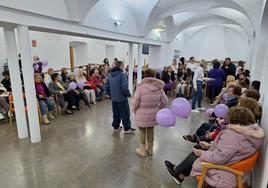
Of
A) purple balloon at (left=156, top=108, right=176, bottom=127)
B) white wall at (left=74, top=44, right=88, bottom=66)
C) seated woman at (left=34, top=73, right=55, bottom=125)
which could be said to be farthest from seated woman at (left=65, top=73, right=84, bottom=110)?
white wall at (left=74, top=44, right=88, bottom=66)

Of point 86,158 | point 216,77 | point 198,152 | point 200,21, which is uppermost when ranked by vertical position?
point 200,21

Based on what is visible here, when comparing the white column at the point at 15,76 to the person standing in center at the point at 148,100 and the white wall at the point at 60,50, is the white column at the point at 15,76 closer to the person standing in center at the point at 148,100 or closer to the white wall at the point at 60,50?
the person standing in center at the point at 148,100

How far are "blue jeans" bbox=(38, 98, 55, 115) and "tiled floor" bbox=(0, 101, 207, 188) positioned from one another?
41cm

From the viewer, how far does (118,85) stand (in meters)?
3.54

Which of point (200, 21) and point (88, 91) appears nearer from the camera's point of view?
point (88, 91)

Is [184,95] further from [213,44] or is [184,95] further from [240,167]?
[213,44]

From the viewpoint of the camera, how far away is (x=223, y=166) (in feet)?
5.38

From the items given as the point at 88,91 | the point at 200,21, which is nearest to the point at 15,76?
the point at 88,91

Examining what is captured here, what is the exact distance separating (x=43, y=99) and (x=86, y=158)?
7.55 feet

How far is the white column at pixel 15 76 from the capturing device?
3.29m

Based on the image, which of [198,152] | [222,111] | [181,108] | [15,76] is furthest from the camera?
[15,76]

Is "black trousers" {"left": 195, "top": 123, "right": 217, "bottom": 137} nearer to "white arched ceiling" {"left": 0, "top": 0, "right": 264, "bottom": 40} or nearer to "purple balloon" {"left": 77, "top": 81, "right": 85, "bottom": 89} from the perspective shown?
"white arched ceiling" {"left": 0, "top": 0, "right": 264, "bottom": 40}

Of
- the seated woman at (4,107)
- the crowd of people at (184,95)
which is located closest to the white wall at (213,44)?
the crowd of people at (184,95)

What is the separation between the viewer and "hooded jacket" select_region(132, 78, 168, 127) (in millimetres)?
2715
